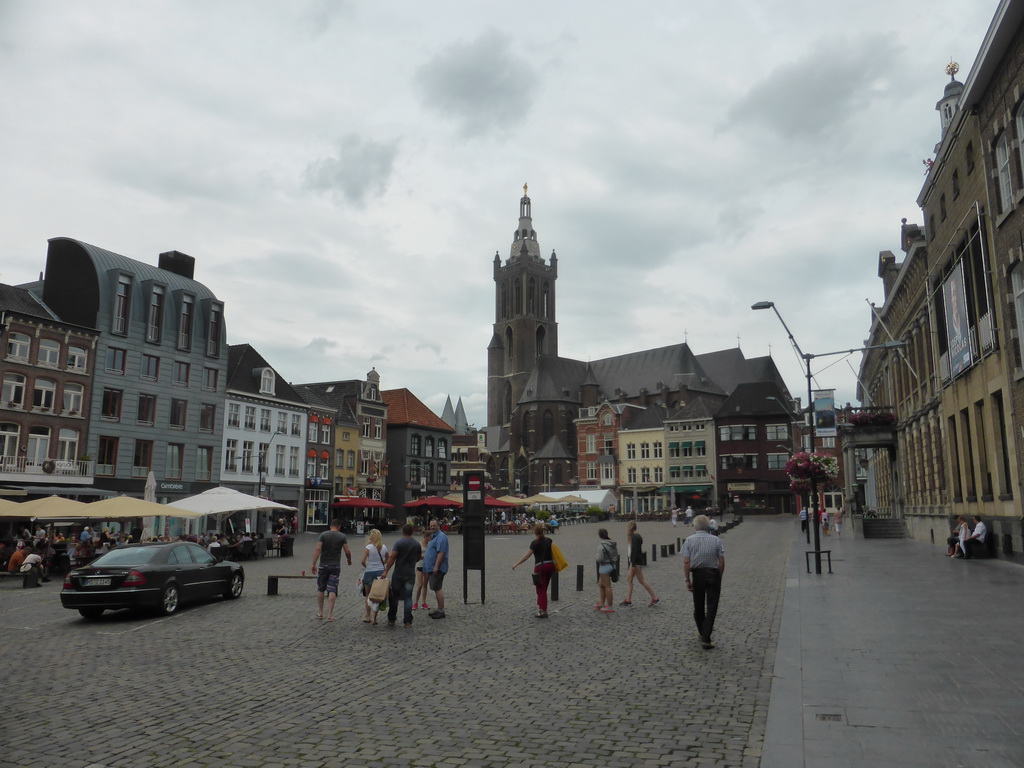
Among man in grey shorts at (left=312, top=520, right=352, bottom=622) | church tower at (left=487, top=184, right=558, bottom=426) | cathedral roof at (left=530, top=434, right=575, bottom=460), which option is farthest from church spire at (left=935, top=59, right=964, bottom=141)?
church tower at (left=487, top=184, right=558, bottom=426)

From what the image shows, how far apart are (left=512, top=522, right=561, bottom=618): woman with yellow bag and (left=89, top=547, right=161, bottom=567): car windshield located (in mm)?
7337

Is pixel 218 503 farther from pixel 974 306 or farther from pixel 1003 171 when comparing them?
A: pixel 1003 171

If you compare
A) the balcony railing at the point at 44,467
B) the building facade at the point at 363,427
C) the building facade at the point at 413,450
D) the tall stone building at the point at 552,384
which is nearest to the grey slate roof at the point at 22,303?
the balcony railing at the point at 44,467

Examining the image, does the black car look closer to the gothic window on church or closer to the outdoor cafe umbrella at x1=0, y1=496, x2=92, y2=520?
the outdoor cafe umbrella at x1=0, y1=496, x2=92, y2=520

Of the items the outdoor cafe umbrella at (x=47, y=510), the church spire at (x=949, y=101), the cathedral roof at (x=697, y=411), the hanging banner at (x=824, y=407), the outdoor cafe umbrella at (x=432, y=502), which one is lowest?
the outdoor cafe umbrella at (x=47, y=510)

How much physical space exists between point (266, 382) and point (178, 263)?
9.94m

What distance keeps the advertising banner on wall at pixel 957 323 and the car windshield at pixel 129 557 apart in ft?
76.5

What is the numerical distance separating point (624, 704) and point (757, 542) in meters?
32.9

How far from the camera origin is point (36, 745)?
6.47 meters

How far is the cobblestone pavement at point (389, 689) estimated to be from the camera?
6254mm

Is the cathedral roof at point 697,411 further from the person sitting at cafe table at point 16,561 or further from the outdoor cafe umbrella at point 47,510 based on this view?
the person sitting at cafe table at point 16,561

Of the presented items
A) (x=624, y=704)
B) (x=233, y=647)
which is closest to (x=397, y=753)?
(x=624, y=704)

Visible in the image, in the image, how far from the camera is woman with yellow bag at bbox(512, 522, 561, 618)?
13984 mm

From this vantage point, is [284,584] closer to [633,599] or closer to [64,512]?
[64,512]
